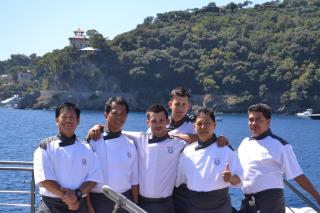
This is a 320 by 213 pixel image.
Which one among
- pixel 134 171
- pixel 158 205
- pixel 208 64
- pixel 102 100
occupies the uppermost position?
pixel 208 64

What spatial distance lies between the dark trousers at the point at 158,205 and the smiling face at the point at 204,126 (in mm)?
677

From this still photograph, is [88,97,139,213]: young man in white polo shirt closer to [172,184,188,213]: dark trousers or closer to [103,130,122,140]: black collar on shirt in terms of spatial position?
[103,130,122,140]: black collar on shirt

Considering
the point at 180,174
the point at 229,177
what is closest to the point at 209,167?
the point at 229,177

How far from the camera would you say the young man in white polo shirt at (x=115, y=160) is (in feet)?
15.5

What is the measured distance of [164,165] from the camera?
15.8ft

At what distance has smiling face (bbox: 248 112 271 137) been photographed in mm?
4898

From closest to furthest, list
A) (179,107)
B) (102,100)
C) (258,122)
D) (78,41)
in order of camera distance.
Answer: (258,122)
(179,107)
(102,100)
(78,41)

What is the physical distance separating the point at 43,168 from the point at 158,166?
1.04 meters

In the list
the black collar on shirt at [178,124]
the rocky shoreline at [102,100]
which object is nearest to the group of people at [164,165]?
the black collar on shirt at [178,124]

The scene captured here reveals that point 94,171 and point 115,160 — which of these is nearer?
point 94,171

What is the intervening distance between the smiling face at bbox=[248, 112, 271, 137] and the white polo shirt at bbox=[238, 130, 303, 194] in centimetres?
8

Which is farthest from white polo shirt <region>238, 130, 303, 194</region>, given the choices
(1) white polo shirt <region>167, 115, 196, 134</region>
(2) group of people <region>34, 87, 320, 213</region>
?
(1) white polo shirt <region>167, 115, 196, 134</region>

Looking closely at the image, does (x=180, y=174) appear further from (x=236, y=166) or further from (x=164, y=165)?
(x=236, y=166)

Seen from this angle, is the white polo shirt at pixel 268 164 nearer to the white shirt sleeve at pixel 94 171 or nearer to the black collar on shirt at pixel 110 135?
the black collar on shirt at pixel 110 135
